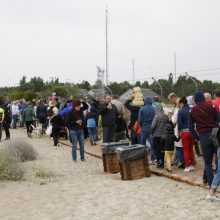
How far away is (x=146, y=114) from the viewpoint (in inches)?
465

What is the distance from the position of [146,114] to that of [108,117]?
1.81 meters

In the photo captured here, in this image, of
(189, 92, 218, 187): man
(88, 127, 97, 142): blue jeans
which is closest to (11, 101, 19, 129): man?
(88, 127, 97, 142): blue jeans

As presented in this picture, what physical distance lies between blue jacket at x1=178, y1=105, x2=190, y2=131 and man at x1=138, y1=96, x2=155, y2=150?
135 cm

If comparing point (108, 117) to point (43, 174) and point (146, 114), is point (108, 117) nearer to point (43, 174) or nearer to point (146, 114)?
point (146, 114)

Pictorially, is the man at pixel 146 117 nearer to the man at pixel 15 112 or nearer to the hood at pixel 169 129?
the hood at pixel 169 129

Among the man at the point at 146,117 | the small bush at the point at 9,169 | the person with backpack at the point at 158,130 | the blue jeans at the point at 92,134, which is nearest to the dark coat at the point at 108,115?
the man at the point at 146,117

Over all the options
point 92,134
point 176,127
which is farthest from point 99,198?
point 92,134

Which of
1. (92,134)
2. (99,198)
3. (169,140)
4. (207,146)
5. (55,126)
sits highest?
(207,146)

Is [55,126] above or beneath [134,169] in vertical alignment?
above

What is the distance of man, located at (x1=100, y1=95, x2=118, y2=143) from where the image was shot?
524 inches

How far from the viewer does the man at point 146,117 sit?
11.8 m

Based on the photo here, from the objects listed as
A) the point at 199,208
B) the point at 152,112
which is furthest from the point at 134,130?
the point at 199,208

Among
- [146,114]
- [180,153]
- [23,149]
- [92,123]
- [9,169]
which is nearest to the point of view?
[9,169]

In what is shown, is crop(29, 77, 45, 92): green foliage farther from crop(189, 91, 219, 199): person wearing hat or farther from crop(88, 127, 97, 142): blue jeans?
crop(189, 91, 219, 199): person wearing hat
